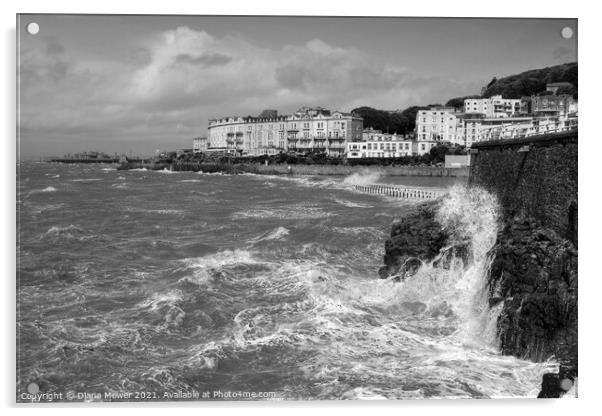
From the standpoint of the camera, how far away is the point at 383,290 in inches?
329

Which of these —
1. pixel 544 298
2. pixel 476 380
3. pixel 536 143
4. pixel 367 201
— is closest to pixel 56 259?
pixel 476 380

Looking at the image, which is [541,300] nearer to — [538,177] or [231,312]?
[538,177]

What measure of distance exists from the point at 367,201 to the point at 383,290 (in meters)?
11.9

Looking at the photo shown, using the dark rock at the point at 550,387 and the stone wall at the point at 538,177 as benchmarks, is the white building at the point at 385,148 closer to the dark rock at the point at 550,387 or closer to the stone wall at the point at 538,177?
the stone wall at the point at 538,177

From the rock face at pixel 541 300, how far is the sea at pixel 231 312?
0.51 ft

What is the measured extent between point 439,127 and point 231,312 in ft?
93.2

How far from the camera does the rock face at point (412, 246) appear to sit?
8992mm

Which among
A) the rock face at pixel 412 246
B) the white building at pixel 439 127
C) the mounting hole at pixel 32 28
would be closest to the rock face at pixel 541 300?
the rock face at pixel 412 246

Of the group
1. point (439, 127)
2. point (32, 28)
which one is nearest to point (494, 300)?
point (32, 28)

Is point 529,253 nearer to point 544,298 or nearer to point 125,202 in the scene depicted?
point 544,298

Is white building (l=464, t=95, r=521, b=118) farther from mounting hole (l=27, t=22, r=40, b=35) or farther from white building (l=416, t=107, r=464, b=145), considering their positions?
mounting hole (l=27, t=22, r=40, b=35)

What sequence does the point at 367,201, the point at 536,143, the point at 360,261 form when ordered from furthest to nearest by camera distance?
the point at 367,201, the point at 360,261, the point at 536,143

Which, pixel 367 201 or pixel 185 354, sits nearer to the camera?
pixel 185 354
